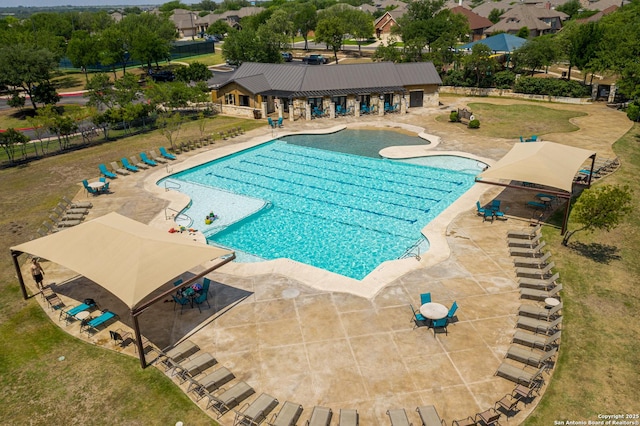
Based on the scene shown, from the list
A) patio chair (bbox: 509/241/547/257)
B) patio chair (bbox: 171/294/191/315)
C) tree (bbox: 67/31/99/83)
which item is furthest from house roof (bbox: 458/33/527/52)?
tree (bbox: 67/31/99/83)

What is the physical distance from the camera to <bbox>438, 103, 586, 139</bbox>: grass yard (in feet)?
135

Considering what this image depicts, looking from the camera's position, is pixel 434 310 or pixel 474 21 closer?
pixel 434 310

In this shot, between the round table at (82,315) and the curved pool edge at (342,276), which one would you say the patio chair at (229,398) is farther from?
the round table at (82,315)

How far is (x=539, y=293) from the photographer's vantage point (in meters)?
17.8

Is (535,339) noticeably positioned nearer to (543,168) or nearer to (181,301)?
(543,168)

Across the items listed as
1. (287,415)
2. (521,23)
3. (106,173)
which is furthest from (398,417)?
(521,23)

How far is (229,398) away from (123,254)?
22.1ft

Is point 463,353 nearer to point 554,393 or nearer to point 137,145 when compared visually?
point 554,393

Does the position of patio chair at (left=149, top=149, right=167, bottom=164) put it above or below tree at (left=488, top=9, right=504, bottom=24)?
below

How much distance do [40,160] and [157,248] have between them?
25.9 metres

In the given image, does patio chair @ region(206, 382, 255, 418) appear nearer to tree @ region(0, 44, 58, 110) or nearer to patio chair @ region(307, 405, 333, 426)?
patio chair @ region(307, 405, 333, 426)

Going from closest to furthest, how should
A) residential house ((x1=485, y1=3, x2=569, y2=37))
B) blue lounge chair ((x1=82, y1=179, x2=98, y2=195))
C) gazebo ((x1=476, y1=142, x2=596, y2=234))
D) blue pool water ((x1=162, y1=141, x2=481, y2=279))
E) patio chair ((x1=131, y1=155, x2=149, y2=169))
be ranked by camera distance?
gazebo ((x1=476, y1=142, x2=596, y2=234)) → blue pool water ((x1=162, y1=141, x2=481, y2=279)) → blue lounge chair ((x1=82, y1=179, x2=98, y2=195)) → patio chair ((x1=131, y1=155, x2=149, y2=169)) → residential house ((x1=485, y1=3, x2=569, y2=37))

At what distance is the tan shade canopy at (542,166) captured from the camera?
23.0 meters

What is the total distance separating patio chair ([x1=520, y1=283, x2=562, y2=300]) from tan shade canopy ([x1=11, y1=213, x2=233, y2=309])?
12.0 meters
